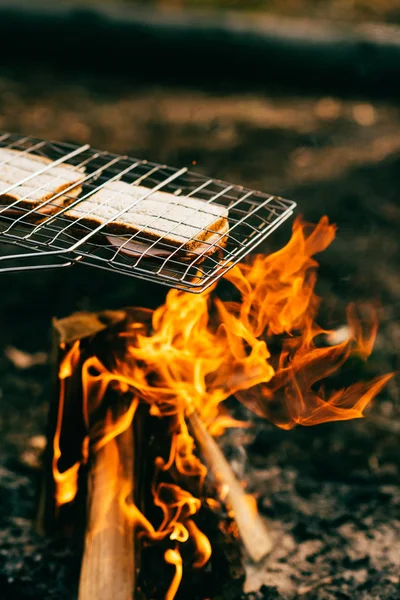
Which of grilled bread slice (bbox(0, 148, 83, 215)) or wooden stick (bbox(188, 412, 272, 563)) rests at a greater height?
grilled bread slice (bbox(0, 148, 83, 215))

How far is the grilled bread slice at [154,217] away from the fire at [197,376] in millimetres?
405

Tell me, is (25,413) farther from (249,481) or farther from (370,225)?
(370,225)

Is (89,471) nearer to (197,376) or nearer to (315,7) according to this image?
(197,376)

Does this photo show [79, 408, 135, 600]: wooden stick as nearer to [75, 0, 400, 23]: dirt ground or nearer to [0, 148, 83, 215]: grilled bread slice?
[0, 148, 83, 215]: grilled bread slice

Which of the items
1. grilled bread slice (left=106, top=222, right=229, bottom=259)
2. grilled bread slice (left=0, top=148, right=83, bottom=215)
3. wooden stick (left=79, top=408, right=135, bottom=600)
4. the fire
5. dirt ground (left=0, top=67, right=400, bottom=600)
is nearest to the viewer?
grilled bread slice (left=106, top=222, right=229, bottom=259)

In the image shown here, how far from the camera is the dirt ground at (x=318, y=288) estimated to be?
8.51 ft

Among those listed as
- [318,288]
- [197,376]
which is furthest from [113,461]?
[318,288]

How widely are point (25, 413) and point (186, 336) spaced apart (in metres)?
1.29

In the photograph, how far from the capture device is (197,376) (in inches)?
95.1

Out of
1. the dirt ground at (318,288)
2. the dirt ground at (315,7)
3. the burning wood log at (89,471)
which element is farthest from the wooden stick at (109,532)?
the dirt ground at (315,7)

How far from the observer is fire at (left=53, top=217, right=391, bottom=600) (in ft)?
7.70

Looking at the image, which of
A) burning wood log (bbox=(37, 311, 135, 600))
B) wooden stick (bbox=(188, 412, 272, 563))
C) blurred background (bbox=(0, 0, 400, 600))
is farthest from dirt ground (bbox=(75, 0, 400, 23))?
wooden stick (bbox=(188, 412, 272, 563))

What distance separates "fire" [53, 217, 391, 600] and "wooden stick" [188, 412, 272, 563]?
0.08 ft

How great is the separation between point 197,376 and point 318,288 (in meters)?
2.19
